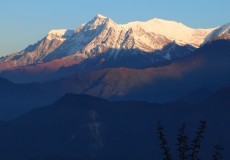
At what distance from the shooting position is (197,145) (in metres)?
28.8

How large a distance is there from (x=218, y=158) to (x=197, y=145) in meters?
0.87

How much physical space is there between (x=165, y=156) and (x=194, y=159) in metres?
1.00

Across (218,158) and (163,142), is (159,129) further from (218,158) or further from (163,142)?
(218,158)

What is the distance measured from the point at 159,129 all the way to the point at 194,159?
1.59 m

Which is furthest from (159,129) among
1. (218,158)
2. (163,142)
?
(218,158)

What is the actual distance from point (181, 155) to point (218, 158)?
1.38 metres

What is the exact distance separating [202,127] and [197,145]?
0.71m

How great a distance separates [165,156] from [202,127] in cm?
161

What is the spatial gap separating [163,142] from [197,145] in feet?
3.97

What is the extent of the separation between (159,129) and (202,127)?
4.83 feet

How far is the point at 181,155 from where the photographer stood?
2848 centimetres

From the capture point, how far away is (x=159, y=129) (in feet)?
93.7

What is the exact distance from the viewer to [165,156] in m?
28.6

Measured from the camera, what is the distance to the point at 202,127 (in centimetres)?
2852
